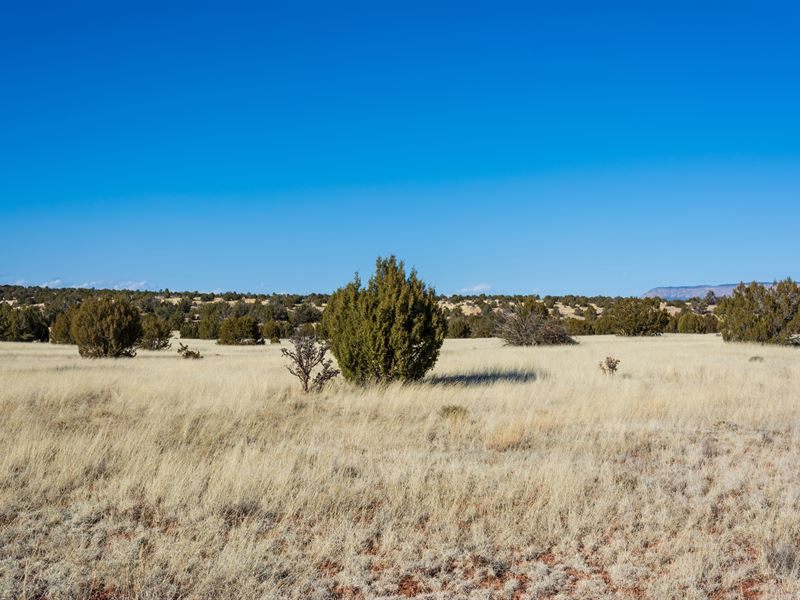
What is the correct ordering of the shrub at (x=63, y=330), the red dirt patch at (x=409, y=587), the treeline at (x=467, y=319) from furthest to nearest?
the shrub at (x=63, y=330) < the treeline at (x=467, y=319) < the red dirt patch at (x=409, y=587)

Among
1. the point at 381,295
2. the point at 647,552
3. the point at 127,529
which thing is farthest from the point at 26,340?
the point at 647,552

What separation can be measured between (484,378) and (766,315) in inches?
796

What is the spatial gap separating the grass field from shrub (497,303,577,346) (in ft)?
70.5

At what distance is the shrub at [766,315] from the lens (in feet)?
92.4

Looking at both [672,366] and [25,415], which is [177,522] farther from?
[672,366]

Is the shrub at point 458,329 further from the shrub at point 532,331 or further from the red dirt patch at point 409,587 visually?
the red dirt patch at point 409,587

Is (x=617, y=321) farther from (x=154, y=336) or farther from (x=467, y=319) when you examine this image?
(x=154, y=336)

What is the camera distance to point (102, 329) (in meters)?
23.8

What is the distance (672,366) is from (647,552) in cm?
1439

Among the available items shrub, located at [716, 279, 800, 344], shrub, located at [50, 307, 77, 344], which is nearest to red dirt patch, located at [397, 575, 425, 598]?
shrub, located at [716, 279, 800, 344]

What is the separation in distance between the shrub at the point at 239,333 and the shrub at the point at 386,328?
85.0 feet

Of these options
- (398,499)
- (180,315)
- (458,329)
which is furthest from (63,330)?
(398,499)

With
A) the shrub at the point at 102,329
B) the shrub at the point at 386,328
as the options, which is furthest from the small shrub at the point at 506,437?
the shrub at the point at 102,329

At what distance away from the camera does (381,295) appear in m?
13.9
